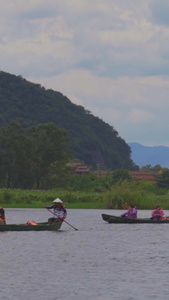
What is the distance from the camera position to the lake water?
30.4 meters

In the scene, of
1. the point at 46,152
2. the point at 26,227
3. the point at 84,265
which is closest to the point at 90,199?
the point at 46,152

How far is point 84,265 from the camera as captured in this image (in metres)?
38.2

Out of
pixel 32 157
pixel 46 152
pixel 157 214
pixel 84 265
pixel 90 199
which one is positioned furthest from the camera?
pixel 46 152

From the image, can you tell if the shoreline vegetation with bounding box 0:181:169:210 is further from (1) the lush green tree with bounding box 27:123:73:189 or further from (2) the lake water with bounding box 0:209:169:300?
(1) the lush green tree with bounding box 27:123:73:189

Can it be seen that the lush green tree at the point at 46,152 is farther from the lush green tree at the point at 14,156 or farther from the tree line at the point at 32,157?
the lush green tree at the point at 14,156

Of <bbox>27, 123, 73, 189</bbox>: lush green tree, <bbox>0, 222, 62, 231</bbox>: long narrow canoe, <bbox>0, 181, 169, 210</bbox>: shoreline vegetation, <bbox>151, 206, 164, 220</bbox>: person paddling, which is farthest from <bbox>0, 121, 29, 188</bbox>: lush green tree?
<bbox>0, 222, 62, 231</bbox>: long narrow canoe

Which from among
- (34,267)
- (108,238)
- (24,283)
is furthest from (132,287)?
(108,238)

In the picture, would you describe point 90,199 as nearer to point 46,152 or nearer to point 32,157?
point 32,157

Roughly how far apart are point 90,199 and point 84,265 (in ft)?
223

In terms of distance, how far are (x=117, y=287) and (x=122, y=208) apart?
53467mm

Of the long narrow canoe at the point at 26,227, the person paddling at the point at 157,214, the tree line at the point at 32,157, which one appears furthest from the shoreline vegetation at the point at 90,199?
the long narrow canoe at the point at 26,227

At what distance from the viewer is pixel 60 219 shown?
5331 cm

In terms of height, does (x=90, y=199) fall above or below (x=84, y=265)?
above

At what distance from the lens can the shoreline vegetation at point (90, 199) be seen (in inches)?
3371
